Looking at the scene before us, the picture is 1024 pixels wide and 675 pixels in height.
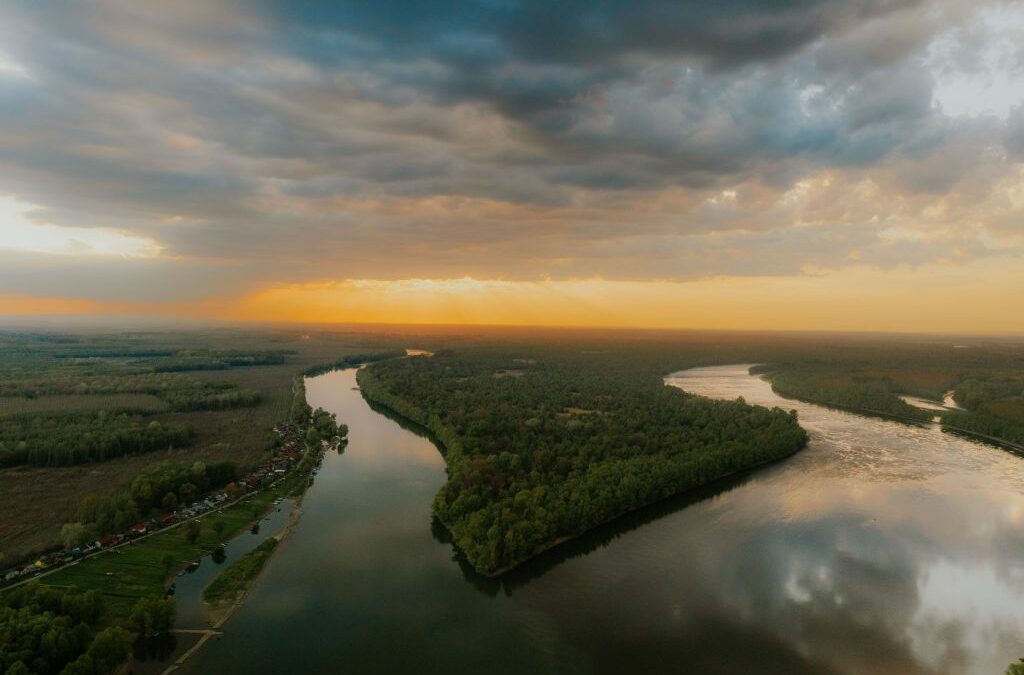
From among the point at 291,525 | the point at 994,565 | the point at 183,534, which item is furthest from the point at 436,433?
the point at 994,565

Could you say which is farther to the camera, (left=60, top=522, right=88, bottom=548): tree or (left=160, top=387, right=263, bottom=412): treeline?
(left=160, top=387, right=263, bottom=412): treeline

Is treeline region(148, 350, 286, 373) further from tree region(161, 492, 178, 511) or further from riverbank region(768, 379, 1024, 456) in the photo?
riverbank region(768, 379, 1024, 456)

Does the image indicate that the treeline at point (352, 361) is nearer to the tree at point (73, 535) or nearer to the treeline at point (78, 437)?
the treeline at point (78, 437)

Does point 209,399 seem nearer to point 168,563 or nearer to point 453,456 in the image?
point 453,456

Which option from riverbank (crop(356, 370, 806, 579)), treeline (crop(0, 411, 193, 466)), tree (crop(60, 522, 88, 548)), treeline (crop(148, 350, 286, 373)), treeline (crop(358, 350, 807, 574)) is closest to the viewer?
tree (crop(60, 522, 88, 548))

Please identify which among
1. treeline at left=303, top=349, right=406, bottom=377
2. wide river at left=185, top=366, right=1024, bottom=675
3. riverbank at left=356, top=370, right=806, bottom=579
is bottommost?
wide river at left=185, top=366, right=1024, bottom=675

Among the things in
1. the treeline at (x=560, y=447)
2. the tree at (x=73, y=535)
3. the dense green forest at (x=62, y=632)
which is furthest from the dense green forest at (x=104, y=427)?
the treeline at (x=560, y=447)

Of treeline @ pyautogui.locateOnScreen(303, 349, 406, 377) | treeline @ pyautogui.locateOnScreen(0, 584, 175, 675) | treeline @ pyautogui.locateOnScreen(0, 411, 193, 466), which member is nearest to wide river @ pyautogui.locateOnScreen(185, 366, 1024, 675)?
treeline @ pyautogui.locateOnScreen(0, 584, 175, 675)
